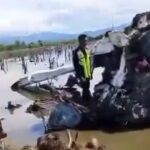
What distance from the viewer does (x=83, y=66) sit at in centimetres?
1021

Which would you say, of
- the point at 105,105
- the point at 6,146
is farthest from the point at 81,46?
the point at 6,146

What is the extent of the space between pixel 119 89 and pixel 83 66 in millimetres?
738

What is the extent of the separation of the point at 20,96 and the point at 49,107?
1.67ft

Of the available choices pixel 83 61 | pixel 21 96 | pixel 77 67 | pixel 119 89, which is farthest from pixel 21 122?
pixel 119 89

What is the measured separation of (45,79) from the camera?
1023cm

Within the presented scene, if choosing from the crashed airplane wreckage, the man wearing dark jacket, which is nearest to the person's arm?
the man wearing dark jacket

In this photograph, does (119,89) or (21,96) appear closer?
(21,96)

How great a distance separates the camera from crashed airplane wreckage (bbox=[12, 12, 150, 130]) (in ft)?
33.8

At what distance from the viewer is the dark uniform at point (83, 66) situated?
33.3 feet

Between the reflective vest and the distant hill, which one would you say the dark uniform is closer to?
the reflective vest

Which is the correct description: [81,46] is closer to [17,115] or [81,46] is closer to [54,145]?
[17,115]

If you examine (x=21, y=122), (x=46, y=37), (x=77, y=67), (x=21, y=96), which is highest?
(x=46, y=37)

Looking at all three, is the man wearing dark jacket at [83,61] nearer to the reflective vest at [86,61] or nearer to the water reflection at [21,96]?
the reflective vest at [86,61]

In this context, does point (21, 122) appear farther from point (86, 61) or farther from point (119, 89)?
point (119, 89)
